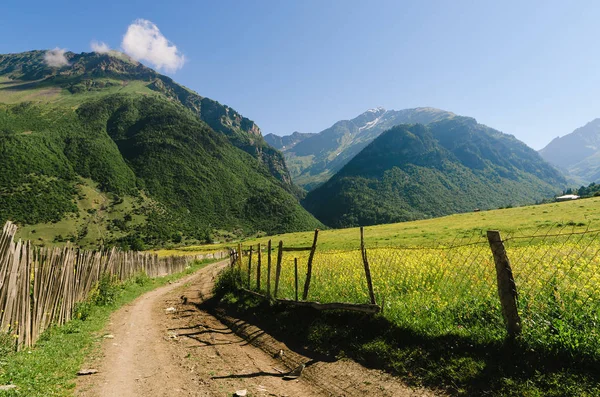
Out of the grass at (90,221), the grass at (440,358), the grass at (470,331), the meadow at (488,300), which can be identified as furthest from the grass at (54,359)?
the grass at (90,221)

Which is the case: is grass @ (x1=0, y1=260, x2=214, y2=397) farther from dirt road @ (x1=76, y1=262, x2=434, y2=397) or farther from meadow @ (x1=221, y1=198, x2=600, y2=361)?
meadow @ (x1=221, y1=198, x2=600, y2=361)

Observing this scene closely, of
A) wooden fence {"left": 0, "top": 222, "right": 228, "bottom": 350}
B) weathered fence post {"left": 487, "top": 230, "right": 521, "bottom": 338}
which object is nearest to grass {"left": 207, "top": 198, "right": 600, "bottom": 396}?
weathered fence post {"left": 487, "top": 230, "right": 521, "bottom": 338}

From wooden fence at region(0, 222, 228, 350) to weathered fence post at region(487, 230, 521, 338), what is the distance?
1035 centimetres

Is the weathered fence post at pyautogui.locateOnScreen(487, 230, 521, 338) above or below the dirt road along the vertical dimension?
above

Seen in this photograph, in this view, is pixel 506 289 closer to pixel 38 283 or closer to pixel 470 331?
pixel 470 331

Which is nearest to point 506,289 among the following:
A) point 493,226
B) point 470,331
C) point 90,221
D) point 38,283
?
point 470,331

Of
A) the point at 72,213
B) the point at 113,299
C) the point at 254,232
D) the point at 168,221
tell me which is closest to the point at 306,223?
the point at 254,232

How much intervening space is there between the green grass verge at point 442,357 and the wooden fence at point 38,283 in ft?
22.1

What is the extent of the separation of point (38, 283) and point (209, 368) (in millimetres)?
5969

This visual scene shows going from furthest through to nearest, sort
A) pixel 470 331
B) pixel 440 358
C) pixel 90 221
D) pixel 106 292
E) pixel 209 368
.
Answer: pixel 90 221 < pixel 106 292 < pixel 209 368 < pixel 470 331 < pixel 440 358

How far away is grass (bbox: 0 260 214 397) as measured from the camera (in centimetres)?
596

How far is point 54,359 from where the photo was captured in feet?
25.4

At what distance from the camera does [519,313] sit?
19.7 ft

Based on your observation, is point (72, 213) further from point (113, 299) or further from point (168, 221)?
point (113, 299)
